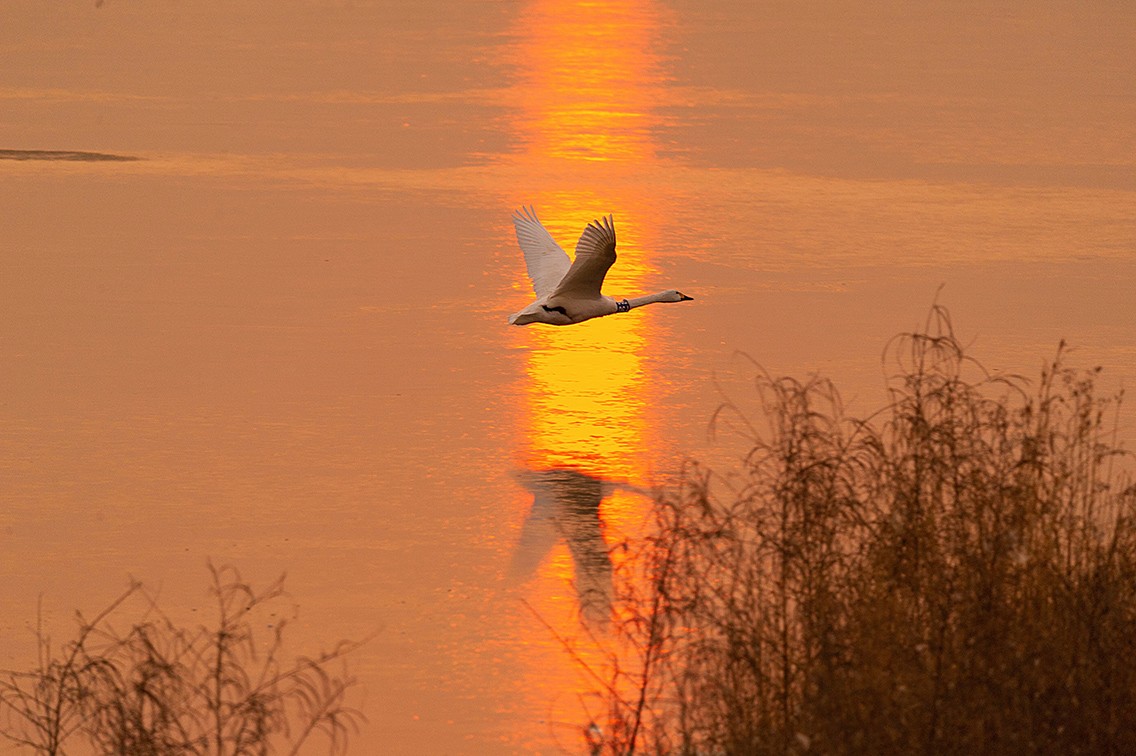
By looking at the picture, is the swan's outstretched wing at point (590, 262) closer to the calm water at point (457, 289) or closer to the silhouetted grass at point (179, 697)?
the calm water at point (457, 289)

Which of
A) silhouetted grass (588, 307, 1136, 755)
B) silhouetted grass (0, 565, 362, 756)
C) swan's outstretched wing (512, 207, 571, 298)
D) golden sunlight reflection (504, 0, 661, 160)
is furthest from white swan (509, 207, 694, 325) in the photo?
golden sunlight reflection (504, 0, 661, 160)

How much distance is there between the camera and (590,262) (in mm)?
10789

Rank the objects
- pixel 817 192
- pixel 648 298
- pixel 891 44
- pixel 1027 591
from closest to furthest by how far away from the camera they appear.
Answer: pixel 1027 591 < pixel 648 298 < pixel 817 192 < pixel 891 44

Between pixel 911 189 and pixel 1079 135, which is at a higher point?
pixel 1079 135

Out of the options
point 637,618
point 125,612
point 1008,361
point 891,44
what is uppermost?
point 891,44

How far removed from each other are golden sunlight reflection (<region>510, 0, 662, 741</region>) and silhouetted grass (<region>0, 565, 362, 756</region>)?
79 cm

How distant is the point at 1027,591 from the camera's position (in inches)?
265

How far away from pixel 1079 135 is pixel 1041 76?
4792 millimetres

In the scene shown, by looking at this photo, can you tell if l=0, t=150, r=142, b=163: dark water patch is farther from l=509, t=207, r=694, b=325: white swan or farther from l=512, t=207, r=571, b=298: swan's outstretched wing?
l=509, t=207, r=694, b=325: white swan

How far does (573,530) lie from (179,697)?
240cm

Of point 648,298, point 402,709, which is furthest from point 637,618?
point 648,298

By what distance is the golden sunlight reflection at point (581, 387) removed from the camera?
27.2ft

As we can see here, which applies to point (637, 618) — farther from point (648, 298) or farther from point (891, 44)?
point (891, 44)

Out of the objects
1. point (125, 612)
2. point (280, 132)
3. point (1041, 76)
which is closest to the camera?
point (125, 612)
